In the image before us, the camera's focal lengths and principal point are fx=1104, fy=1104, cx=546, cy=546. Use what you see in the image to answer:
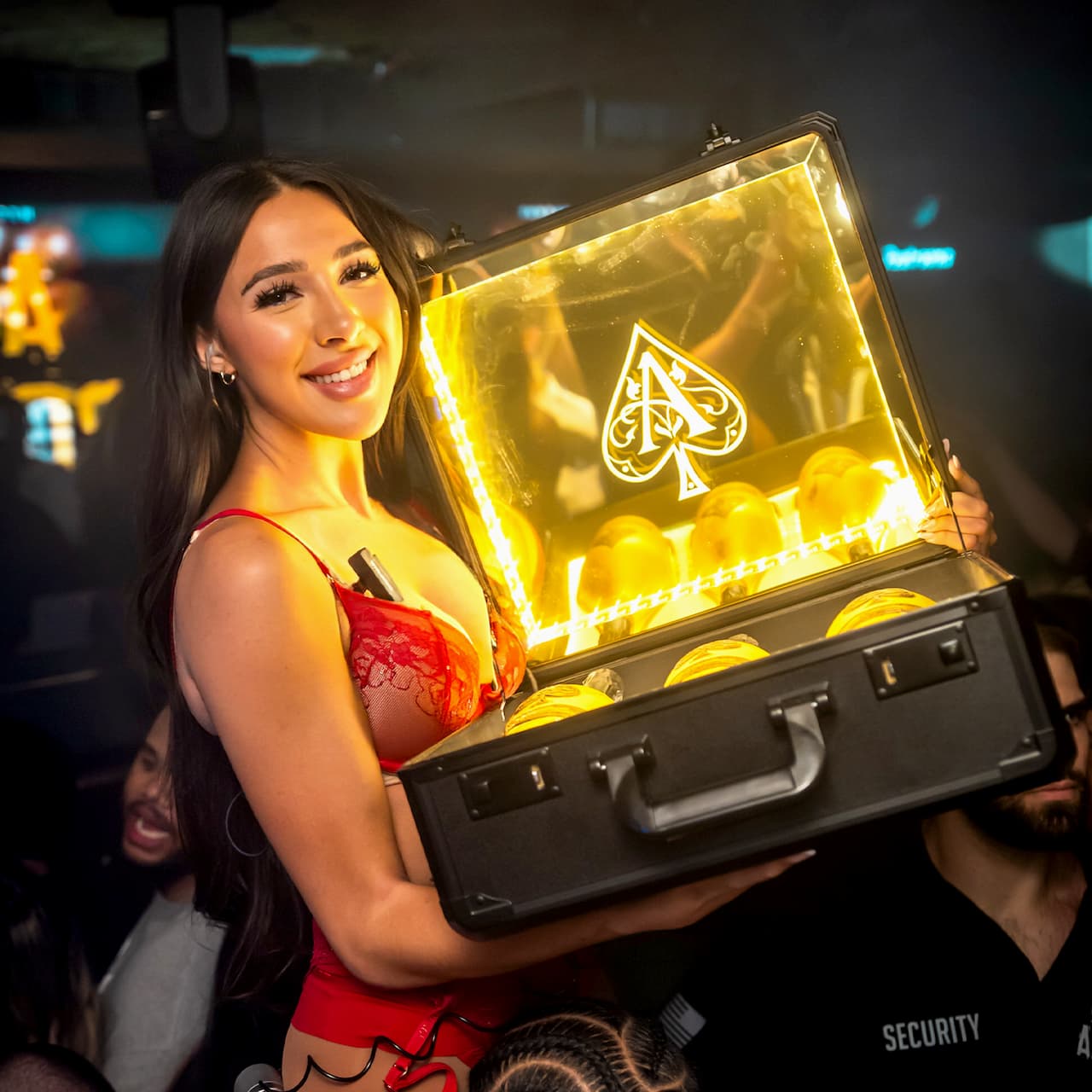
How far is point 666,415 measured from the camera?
1.72 meters

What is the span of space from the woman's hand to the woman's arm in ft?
2.57

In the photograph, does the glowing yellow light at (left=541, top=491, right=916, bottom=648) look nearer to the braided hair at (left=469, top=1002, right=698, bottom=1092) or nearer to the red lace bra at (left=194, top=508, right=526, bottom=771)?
the red lace bra at (left=194, top=508, right=526, bottom=771)

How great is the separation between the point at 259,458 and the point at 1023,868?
1.56 meters

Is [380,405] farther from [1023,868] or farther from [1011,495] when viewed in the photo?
[1011,495]

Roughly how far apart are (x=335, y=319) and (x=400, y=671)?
0.50m

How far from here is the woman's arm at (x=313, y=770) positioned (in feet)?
4.43

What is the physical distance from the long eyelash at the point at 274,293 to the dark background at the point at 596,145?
4.19 ft

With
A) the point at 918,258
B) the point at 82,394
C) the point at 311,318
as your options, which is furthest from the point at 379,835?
the point at 918,258

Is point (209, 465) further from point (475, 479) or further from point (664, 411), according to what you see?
point (664, 411)

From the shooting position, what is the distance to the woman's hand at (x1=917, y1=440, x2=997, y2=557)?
1.58 meters

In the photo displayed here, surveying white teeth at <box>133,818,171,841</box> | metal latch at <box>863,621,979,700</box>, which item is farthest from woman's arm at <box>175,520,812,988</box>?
white teeth at <box>133,818,171,841</box>

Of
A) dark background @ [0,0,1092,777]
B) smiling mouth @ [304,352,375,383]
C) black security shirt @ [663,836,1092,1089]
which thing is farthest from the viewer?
dark background @ [0,0,1092,777]

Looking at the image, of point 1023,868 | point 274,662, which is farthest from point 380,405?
point 1023,868

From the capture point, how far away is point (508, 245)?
1616mm
